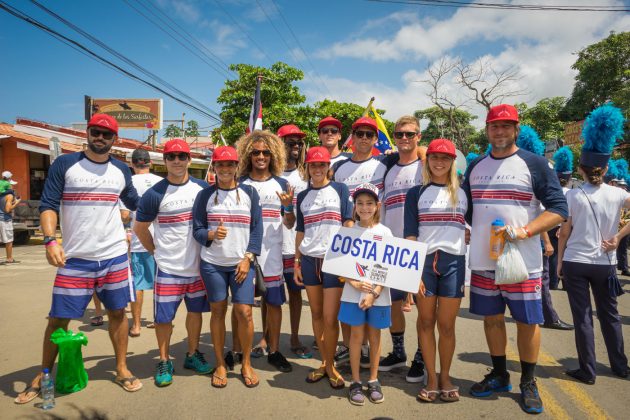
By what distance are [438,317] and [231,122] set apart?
21.3 m

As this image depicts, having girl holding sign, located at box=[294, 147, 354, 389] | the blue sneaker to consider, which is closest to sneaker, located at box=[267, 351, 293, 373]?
girl holding sign, located at box=[294, 147, 354, 389]

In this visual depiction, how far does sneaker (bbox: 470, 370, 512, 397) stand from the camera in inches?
141

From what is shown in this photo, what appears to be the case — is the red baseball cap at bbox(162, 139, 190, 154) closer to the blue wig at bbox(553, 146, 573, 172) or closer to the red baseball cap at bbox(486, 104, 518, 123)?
the red baseball cap at bbox(486, 104, 518, 123)

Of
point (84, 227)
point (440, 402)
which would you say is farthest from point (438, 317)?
point (84, 227)

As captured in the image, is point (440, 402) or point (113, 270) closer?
point (440, 402)

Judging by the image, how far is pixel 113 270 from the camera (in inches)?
146

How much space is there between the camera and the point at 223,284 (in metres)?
3.81

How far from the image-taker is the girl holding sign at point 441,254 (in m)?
3.45

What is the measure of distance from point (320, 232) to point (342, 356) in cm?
144

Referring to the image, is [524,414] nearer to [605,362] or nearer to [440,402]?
[440,402]

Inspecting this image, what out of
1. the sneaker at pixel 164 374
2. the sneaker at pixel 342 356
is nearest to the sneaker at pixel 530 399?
the sneaker at pixel 342 356

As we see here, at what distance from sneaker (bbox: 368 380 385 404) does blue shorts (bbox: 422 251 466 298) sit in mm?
888

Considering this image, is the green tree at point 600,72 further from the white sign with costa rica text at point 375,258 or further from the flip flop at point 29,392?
the flip flop at point 29,392

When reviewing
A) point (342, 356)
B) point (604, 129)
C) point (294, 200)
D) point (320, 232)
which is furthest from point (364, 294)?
point (604, 129)
